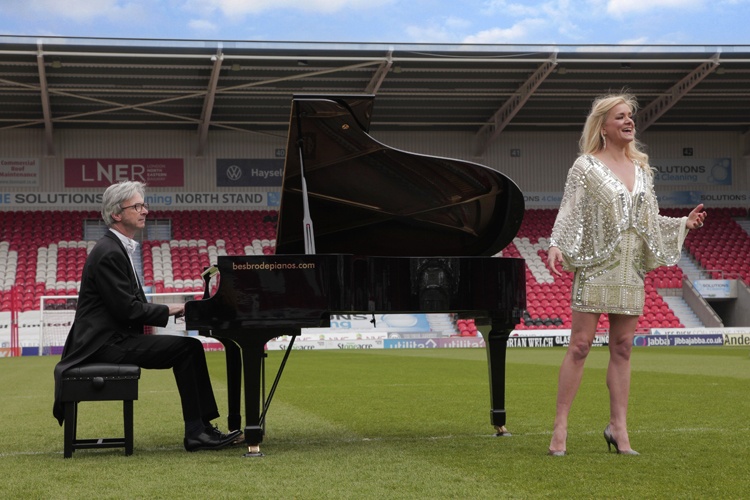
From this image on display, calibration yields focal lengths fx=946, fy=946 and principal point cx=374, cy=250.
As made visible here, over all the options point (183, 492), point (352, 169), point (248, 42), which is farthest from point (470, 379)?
point (248, 42)

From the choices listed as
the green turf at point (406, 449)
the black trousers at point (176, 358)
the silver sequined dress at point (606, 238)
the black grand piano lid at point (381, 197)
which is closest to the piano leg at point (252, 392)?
the green turf at point (406, 449)

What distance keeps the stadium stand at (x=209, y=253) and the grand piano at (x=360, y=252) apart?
19670mm

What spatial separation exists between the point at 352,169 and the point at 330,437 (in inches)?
77.5

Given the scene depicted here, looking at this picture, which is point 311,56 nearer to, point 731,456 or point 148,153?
point 148,153

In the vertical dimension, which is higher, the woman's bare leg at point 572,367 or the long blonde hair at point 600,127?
the long blonde hair at point 600,127

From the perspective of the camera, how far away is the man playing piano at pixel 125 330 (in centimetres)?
586

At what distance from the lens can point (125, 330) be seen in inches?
236

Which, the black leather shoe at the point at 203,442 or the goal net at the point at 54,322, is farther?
the goal net at the point at 54,322

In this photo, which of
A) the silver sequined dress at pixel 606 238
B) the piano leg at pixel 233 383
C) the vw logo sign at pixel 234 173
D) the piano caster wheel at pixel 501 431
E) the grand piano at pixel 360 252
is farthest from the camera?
the vw logo sign at pixel 234 173

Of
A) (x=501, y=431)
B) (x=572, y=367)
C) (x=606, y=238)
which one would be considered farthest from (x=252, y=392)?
(x=606, y=238)

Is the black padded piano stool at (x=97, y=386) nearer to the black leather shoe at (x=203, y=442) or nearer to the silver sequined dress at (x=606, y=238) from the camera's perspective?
the black leather shoe at (x=203, y=442)

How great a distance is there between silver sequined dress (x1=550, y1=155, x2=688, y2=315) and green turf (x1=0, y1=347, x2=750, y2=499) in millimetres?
902

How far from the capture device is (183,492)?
14.3 ft

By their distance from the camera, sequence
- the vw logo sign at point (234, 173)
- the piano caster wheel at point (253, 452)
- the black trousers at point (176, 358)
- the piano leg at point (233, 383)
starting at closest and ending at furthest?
the piano caster wheel at point (253, 452)
the black trousers at point (176, 358)
the piano leg at point (233, 383)
the vw logo sign at point (234, 173)
